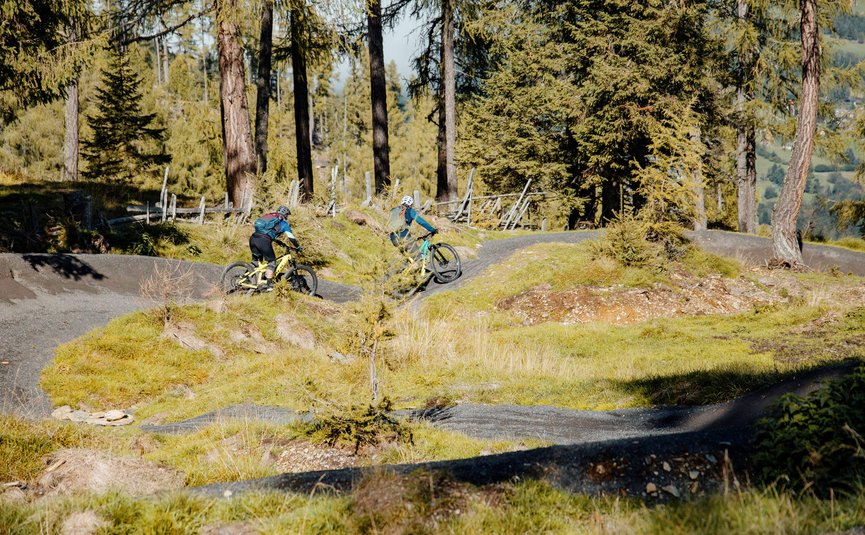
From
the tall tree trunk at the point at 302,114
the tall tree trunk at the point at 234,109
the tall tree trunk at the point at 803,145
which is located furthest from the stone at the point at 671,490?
the tall tree trunk at the point at 302,114

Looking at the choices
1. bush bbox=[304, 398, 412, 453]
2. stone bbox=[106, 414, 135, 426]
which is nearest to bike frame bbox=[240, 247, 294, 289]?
stone bbox=[106, 414, 135, 426]

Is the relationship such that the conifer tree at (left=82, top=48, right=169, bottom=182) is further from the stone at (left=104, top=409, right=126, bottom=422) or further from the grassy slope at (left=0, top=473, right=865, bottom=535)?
the grassy slope at (left=0, top=473, right=865, bottom=535)

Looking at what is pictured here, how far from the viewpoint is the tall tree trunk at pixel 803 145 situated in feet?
66.6

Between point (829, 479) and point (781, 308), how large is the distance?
477 inches

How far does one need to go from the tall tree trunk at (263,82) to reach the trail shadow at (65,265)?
9123mm

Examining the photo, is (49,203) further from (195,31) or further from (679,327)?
(195,31)

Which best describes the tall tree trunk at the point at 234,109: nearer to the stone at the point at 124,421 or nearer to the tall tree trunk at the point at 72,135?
the stone at the point at 124,421

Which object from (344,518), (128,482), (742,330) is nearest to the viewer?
(344,518)

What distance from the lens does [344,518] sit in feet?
15.1

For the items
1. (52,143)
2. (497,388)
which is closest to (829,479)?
(497,388)

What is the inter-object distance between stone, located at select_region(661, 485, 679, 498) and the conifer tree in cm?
3419

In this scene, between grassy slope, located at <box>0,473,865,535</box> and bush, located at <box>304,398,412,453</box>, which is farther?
bush, located at <box>304,398,412,453</box>

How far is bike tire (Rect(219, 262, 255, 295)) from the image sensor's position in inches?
594

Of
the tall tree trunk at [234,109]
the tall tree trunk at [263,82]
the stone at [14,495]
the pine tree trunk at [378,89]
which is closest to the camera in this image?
the stone at [14,495]
